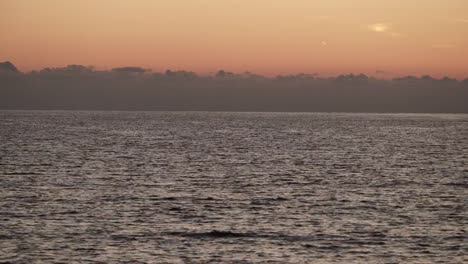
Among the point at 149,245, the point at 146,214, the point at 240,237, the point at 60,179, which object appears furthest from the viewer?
the point at 60,179

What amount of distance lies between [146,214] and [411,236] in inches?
763

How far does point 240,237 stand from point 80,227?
11.0 m

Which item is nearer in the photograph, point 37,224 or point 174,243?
point 174,243

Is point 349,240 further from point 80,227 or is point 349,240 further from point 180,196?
point 180,196

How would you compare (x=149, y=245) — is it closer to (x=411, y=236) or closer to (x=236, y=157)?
(x=411, y=236)

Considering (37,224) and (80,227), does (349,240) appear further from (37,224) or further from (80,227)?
(37,224)

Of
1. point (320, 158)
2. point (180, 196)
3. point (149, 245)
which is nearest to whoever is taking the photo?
point (149, 245)

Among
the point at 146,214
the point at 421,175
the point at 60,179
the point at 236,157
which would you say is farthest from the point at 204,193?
the point at 236,157

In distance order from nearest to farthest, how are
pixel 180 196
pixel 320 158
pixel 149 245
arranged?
pixel 149 245
pixel 180 196
pixel 320 158

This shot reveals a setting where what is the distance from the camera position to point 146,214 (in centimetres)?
5041

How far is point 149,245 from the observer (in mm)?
40094

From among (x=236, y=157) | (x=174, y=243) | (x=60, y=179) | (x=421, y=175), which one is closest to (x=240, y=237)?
(x=174, y=243)

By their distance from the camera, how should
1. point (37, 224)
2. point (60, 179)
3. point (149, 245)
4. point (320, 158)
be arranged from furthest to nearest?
point (320, 158) < point (60, 179) < point (37, 224) < point (149, 245)

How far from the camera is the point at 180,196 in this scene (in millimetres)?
60344
